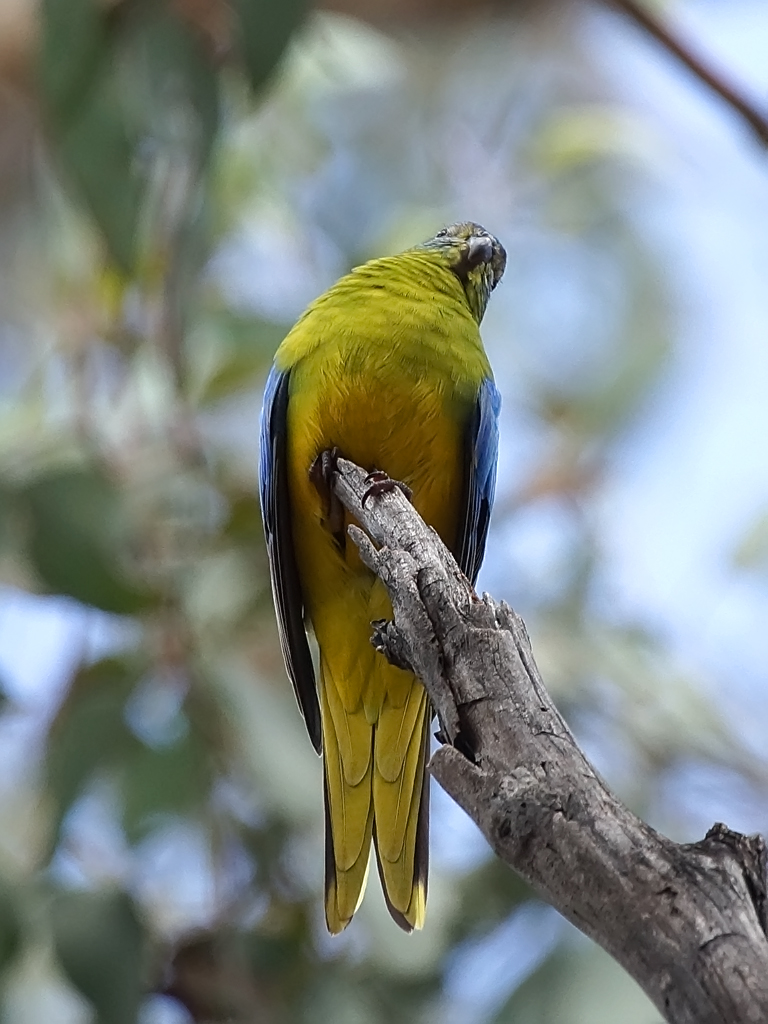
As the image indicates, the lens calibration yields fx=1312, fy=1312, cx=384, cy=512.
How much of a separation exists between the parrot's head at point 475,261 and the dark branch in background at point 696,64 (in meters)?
0.72

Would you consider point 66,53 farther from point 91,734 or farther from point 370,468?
point 91,734

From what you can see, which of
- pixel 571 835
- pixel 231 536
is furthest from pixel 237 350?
pixel 571 835

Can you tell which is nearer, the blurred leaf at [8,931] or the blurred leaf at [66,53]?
the blurred leaf at [8,931]

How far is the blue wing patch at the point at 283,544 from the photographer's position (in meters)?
2.99

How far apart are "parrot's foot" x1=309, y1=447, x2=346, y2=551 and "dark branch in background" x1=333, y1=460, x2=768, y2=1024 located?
897 mm

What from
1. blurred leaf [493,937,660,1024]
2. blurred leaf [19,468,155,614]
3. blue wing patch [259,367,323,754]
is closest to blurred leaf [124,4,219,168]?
blue wing patch [259,367,323,754]

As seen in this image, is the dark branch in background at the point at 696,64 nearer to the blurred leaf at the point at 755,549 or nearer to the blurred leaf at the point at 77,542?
the blurred leaf at the point at 755,549

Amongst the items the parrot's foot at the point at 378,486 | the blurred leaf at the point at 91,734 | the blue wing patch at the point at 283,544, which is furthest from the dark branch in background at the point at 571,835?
the blurred leaf at the point at 91,734

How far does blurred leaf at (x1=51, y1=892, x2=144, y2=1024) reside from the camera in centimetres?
273

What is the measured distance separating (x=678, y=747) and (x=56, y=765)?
1.96 metres

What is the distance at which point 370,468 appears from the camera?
2918mm

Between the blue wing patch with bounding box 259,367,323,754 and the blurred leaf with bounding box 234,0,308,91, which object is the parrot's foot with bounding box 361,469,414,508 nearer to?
the blue wing patch with bounding box 259,367,323,754

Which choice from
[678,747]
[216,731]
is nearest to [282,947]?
[216,731]

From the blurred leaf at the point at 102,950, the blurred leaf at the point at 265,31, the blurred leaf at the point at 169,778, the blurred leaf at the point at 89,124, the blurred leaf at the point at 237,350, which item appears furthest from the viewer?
the blurred leaf at the point at 237,350
